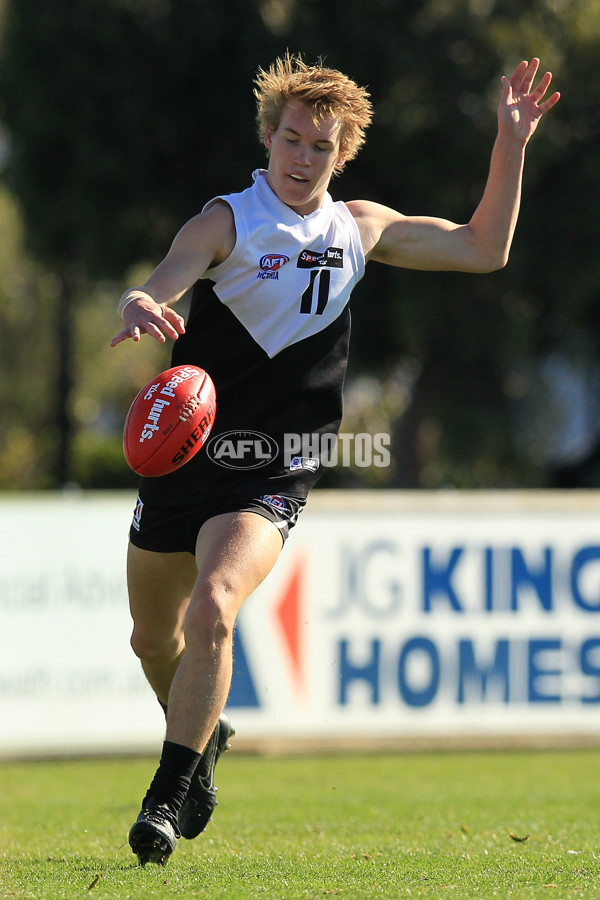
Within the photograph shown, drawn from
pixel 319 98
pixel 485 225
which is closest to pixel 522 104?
pixel 485 225

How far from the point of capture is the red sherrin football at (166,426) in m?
3.96

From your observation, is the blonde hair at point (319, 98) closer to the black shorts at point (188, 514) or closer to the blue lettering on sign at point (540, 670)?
the black shorts at point (188, 514)

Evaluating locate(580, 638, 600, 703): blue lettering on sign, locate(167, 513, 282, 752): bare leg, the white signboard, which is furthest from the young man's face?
locate(580, 638, 600, 703): blue lettering on sign

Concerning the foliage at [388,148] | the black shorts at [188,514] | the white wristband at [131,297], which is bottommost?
the black shorts at [188,514]

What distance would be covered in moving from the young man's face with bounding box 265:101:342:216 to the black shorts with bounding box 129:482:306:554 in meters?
1.03

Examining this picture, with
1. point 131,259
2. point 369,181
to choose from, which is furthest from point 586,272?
point 131,259

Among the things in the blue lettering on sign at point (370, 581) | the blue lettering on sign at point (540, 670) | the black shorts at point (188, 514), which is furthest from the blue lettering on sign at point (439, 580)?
the black shorts at point (188, 514)

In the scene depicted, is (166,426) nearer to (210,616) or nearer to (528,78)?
(210,616)

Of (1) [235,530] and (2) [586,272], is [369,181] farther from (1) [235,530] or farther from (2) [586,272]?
(1) [235,530]

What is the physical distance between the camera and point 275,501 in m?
4.33

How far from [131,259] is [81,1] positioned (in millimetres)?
3663

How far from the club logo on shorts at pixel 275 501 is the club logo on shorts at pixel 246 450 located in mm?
115

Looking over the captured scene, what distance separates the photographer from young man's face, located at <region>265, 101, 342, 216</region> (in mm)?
4270

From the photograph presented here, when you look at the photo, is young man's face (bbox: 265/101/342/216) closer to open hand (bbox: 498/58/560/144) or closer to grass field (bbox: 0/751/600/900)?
open hand (bbox: 498/58/560/144)
